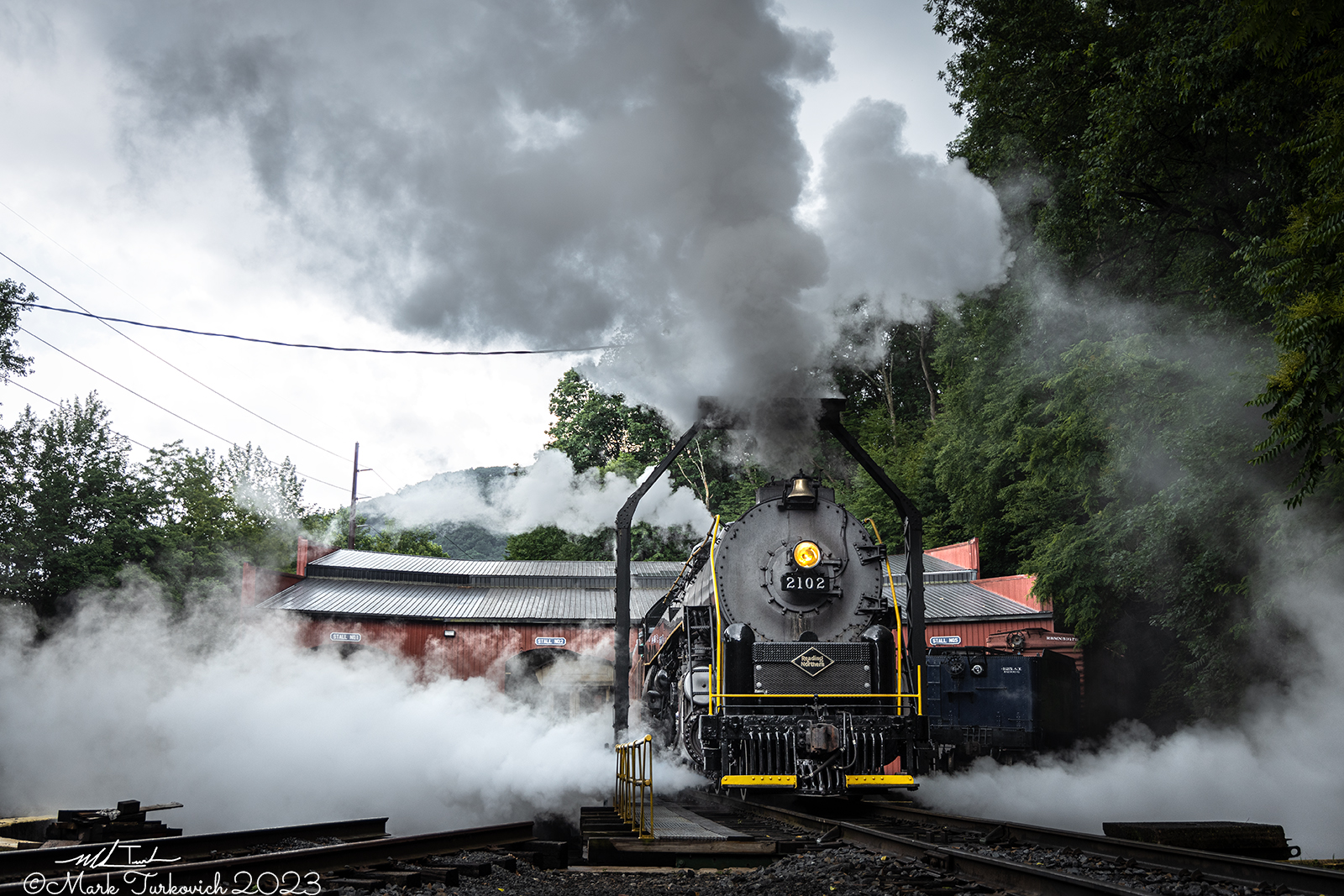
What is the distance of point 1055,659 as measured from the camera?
60.8 feet

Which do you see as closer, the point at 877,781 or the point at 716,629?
the point at 877,781

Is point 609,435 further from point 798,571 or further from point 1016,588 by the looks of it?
point 798,571

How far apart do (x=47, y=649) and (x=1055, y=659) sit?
1985cm

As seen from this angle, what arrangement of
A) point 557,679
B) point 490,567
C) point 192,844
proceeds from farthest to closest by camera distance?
1. point 490,567
2. point 557,679
3. point 192,844

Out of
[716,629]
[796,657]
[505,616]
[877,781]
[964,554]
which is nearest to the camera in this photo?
[877,781]

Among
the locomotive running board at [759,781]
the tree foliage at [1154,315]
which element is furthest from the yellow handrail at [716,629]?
the tree foliage at [1154,315]

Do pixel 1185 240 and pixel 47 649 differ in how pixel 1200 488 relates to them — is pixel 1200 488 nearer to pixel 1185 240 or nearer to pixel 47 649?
pixel 1185 240

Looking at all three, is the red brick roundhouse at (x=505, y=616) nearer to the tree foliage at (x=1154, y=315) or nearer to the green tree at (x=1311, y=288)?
the tree foliage at (x=1154, y=315)

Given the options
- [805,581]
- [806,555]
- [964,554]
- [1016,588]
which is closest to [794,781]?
[805,581]

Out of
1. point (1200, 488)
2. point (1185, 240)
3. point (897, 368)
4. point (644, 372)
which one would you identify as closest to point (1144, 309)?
point (1185, 240)

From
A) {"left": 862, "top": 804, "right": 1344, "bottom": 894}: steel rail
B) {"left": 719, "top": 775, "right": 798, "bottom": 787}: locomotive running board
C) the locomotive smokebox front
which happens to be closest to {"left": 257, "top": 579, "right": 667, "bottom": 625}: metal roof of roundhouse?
the locomotive smokebox front

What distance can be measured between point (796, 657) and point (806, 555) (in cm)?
121

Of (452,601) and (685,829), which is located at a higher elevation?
(452,601)

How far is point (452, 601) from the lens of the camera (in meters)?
29.7
